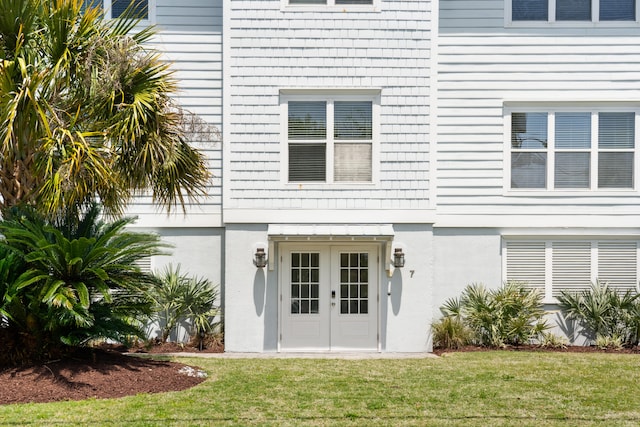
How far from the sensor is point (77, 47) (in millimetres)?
10070

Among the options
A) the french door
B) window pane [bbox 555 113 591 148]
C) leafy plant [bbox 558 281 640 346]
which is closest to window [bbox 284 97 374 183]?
the french door

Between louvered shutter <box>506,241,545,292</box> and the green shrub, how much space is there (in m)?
1.60

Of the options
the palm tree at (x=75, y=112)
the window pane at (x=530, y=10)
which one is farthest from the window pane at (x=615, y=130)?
the palm tree at (x=75, y=112)

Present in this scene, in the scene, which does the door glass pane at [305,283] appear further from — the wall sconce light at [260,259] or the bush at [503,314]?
the bush at [503,314]

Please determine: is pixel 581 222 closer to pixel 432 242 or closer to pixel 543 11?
pixel 432 242

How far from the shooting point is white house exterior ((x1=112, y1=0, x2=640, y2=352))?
1327cm

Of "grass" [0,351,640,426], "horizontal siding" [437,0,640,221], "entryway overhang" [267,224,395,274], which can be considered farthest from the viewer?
"horizontal siding" [437,0,640,221]

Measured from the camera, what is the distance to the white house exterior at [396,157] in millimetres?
13273

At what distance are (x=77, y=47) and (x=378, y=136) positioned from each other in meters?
5.68

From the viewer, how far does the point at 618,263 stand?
1429cm

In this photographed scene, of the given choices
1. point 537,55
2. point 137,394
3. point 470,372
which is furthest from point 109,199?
point 537,55

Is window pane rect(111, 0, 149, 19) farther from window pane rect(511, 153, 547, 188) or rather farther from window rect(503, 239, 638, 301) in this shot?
window rect(503, 239, 638, 301)

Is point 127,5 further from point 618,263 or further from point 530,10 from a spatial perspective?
point 618,263

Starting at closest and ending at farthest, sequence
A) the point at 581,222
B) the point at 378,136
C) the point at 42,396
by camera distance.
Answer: the point at 42,396, the point at 378,136, the point at 581,222
